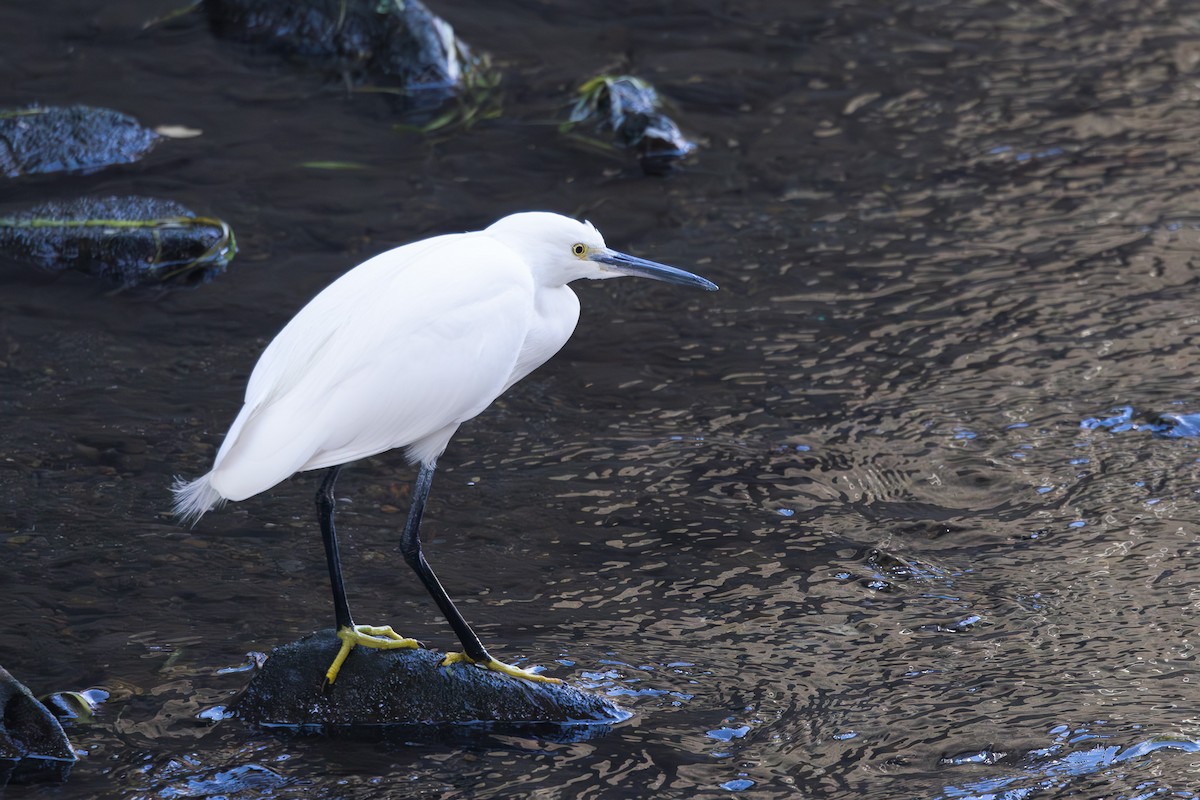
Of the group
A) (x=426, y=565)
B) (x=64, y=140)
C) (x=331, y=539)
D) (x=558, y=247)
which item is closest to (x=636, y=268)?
(x=558, y=247)

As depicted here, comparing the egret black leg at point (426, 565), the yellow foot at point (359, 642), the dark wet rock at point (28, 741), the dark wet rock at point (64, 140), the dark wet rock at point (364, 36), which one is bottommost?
the dark wet rock at point (28, 741)

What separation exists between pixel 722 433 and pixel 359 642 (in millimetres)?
2044

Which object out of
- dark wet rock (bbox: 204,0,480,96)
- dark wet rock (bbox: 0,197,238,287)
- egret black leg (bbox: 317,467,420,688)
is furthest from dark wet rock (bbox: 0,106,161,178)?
egret black leg (bbox: 317,467,420,688)

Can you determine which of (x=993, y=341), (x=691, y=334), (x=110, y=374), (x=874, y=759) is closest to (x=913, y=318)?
(x=993, y=341)

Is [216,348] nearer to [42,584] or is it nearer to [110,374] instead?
[110,374]

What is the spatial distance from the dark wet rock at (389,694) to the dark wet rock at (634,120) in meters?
4.18

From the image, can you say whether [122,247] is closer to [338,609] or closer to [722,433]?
[722,433]

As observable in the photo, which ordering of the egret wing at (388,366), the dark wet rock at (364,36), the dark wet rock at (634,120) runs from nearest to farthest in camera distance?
the egret wing at (388,366)
the dark wet rock at (634,120)
the dark wet rock at (364,36)

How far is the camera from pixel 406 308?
369 cm

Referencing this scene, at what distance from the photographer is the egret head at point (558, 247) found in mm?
3832

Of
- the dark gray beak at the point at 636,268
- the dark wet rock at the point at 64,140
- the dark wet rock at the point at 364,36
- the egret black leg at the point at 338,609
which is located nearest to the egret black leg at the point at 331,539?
the egret black leg at the point at 338,609

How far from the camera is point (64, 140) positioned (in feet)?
24.3

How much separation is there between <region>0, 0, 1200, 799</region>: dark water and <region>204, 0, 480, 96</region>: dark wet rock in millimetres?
227

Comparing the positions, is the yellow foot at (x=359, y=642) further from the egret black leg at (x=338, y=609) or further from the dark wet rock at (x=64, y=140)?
the dark wet rock at (x=64, y=140)
